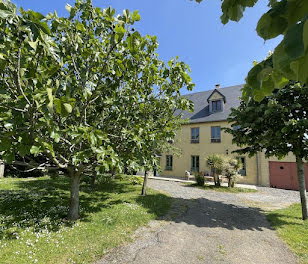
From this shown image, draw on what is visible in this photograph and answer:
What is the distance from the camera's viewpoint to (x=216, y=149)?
66.3 feet

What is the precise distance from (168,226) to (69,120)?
500 centimetres

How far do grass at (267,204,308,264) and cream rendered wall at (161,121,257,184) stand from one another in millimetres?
9465

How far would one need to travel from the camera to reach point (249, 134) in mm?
8180

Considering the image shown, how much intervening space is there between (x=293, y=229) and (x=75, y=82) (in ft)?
29.2

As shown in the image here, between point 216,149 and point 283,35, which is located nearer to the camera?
point 283,35

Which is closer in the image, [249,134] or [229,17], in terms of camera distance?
[229,17]

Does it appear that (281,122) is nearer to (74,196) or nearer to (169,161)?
(74,196)

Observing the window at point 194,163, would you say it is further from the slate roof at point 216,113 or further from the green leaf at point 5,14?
the green leaf at point 5,14

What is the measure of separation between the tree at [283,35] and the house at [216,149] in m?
17.1

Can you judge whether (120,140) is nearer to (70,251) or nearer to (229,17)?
(70,251)

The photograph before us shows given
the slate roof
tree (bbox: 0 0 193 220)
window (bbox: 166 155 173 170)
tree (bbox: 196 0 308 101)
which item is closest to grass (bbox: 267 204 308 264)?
tree (bbox: 0 0 193 220)

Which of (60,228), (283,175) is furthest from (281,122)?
(283,175)

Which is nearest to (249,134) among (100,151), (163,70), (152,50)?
(163,70)

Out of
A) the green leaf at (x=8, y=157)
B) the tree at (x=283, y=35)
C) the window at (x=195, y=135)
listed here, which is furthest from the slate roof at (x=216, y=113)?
the tree at (x=283, y=35)
